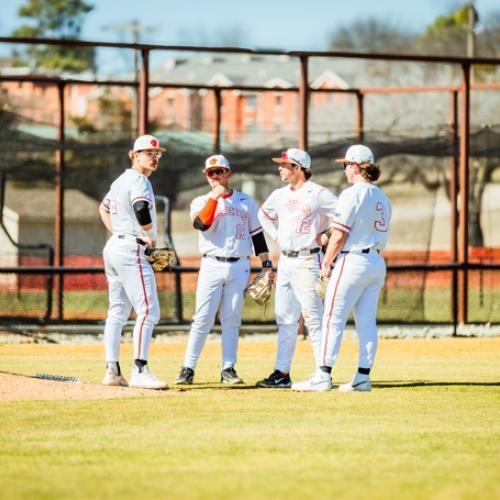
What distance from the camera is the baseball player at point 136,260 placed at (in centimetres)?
978

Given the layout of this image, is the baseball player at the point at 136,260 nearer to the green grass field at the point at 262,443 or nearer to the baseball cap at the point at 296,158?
the green grass field at the point at 262,443

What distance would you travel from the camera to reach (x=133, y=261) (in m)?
9.82

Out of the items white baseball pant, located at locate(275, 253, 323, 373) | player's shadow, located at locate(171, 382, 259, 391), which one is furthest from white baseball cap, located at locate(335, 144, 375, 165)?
player's shadow, located at locate(171, 382, 259, 391)

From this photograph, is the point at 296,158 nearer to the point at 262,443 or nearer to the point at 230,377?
the point at 230,377

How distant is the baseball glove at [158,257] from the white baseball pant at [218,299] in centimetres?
43

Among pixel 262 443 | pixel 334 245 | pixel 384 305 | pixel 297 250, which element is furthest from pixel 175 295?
pixel 262 443

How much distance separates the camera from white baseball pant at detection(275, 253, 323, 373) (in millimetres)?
10086

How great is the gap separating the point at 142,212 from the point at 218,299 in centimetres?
123

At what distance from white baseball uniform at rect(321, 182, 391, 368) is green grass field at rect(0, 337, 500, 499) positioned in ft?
1.49

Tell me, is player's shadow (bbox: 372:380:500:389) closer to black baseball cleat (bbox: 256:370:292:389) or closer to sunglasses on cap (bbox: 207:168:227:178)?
black baseball cleat (bbox: 256:370:292:389)

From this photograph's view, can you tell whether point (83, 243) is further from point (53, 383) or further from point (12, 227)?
point (53, 383)

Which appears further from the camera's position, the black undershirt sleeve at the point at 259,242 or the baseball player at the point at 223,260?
the black undershirt sleeve at the point at 259,242

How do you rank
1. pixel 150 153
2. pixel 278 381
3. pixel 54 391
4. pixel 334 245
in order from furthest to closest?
pixel 278 381 → pixel 150 153 → pixel 334 245 → pixel 54 391

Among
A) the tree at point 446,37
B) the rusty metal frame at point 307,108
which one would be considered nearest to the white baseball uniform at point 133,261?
the rusty metal frame at point 307,108
